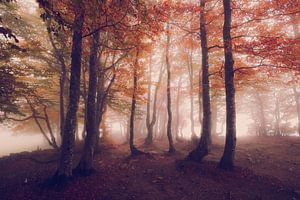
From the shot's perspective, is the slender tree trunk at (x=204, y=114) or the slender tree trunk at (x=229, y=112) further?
the slender tree trunk at (x=204, y=114)

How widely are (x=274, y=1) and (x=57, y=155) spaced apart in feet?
56.6

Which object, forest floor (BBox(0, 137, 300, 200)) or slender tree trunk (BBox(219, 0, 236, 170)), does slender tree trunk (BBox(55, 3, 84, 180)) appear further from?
slender tree trunk (BBox(219, 0, 236, 170))

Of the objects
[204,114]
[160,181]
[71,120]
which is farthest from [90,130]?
[204,114]

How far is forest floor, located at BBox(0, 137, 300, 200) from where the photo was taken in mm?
8477

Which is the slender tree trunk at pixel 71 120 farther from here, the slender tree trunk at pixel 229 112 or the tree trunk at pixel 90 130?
the slender tree trunk at pixel 229 112

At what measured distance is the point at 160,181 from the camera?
32.3 ft

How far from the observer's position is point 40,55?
16.4m

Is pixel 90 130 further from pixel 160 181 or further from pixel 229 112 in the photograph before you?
pixel 229 112

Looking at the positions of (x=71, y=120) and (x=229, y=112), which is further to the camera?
(x=229, y=112)

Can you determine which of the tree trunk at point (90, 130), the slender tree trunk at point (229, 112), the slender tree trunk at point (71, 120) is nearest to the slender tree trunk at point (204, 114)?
the slender tree trunk at point (229, 112)

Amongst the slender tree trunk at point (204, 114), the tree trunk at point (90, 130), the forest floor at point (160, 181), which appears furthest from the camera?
the slender tree trunk at point (204, 114)

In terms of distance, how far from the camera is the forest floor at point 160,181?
8477 mm

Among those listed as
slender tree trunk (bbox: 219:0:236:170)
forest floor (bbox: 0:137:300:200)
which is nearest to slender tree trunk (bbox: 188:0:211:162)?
forest floor (bbox: 0:137:300:200)

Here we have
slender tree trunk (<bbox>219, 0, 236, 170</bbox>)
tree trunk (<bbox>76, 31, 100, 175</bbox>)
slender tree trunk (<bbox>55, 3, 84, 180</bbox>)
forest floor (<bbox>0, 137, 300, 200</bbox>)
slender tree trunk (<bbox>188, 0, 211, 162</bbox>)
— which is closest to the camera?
forest floor (<bbox>0, 137, 300, 200</bbox>)
